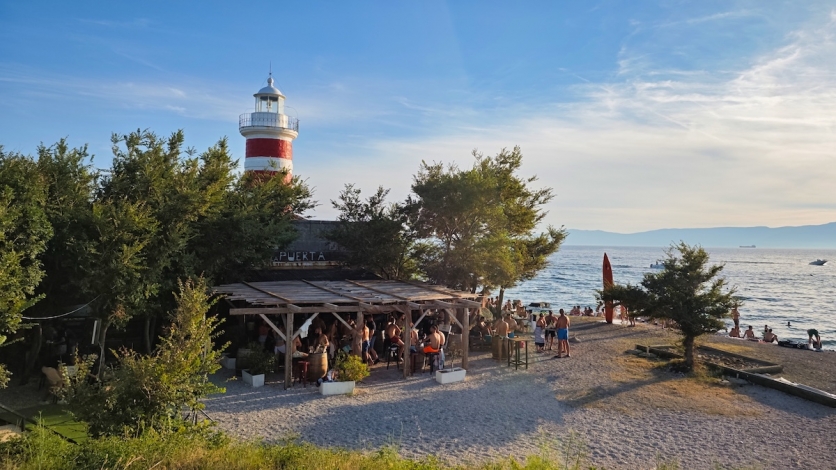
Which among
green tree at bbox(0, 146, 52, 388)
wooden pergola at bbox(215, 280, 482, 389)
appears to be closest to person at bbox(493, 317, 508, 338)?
wooden pergola at bbox(215, 280, 482, 389)

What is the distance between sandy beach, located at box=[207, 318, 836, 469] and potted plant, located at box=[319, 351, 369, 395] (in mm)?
313

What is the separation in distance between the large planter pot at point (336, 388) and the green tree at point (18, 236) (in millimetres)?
5776

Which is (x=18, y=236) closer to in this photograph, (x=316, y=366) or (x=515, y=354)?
(x=316, y=366)

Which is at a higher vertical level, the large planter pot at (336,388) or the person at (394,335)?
the person at (394,335)

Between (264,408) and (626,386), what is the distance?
28.6 ft

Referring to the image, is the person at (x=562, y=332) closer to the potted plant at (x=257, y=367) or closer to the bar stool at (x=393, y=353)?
the bar stool at (x=393, y=353)

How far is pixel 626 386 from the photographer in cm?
1402

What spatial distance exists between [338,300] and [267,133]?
1474cm

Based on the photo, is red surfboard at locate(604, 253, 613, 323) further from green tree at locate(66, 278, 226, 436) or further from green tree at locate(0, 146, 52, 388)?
green tree at locate(0, 146, 52, 388)

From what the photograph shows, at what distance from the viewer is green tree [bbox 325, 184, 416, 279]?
19.8 m

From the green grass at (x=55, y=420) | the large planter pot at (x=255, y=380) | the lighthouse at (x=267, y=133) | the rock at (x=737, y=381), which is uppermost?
the lighthouse at (x=267, y=133)

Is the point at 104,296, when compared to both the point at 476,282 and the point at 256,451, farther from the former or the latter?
the point at 476,282

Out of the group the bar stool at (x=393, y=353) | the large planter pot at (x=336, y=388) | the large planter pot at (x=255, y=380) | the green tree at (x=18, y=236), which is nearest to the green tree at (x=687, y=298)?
the bar stool at (x=393, y=353)

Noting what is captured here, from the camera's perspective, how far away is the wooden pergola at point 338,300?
12945mm
